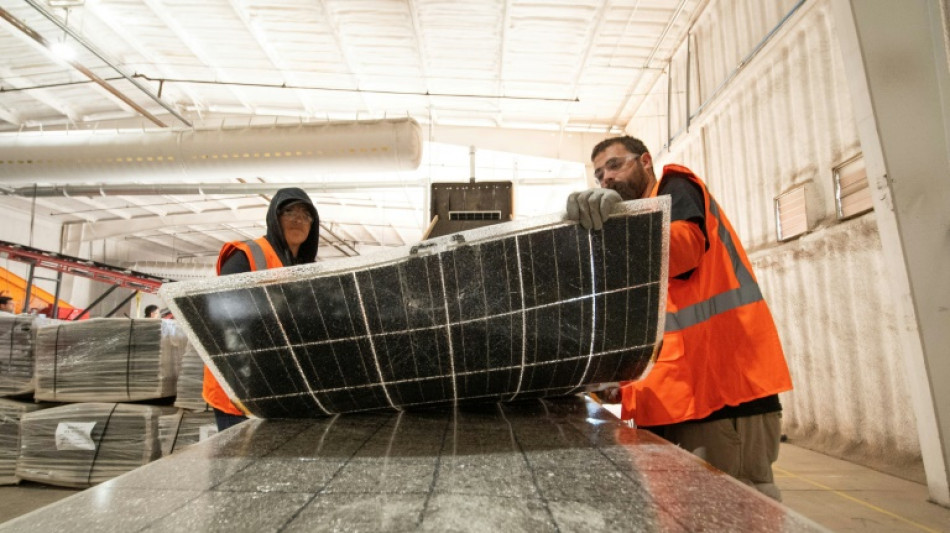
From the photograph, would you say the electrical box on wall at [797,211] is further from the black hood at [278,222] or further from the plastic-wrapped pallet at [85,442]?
the plastic-wrapped pallet at [85,442]

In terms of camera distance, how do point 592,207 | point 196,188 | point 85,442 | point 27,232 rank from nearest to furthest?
point 592,207
point 85,442
point 196,188
point 27,232

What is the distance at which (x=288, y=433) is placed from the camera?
1285 millimetres

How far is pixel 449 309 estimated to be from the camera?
1.20m

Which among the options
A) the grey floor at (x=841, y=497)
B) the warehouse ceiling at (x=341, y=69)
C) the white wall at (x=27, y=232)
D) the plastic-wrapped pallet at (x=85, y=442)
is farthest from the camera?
the white wall at (x=27, y=232)

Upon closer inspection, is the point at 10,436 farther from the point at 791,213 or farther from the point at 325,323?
the point at 791,213

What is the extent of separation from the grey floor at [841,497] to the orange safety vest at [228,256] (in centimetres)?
264

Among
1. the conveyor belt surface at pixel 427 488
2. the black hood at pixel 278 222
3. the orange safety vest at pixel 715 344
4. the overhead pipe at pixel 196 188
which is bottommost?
the conveyor belt surface at pixel 427 488

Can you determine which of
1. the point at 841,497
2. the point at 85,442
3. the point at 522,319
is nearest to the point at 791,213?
the point at 841,497

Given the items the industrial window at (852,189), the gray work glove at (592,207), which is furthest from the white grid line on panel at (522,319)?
the industrial window at (852,189)

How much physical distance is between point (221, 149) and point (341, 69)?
68.9 inches

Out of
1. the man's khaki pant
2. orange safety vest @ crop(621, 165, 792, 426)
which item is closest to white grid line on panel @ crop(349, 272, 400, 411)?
orange safety vest @ crop(621, 165, 792, 426)

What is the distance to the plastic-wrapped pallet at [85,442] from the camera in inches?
143

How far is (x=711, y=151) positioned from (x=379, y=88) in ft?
13.8

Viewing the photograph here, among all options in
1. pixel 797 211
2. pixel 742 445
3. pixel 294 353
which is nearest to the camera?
pixel 294 353
